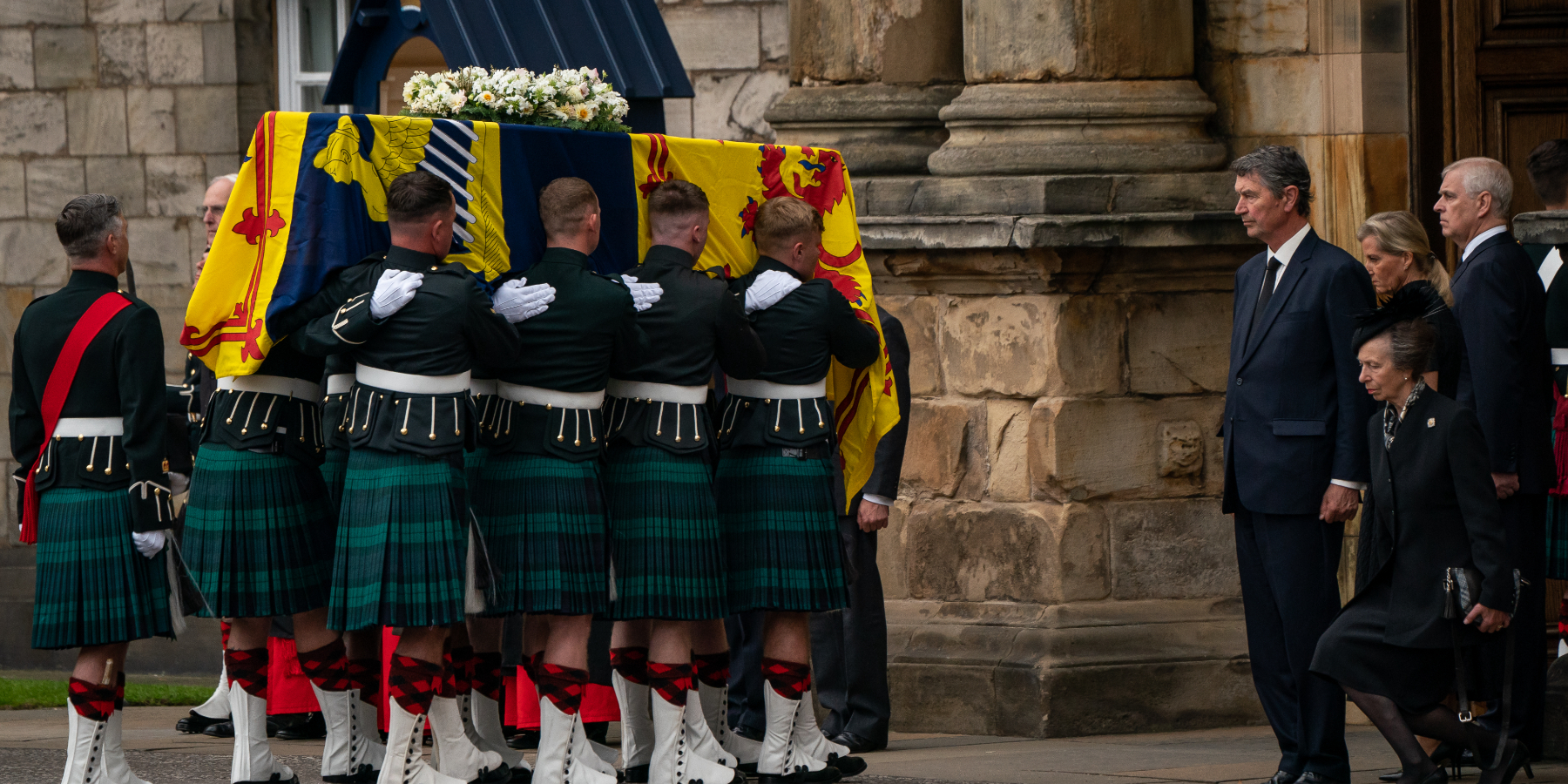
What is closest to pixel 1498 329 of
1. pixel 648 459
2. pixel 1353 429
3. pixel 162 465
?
pixel 1353 429

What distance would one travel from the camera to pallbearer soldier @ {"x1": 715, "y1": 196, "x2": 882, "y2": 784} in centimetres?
722

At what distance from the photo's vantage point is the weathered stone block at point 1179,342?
336 inches

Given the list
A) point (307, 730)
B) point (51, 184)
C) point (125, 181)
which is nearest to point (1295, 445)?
point (307, 730)

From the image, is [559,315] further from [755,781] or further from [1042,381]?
[1042,381]

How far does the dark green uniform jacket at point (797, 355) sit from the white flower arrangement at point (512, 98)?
2.55ft

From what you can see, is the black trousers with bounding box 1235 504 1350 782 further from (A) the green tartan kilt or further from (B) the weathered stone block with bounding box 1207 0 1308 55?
(A) the green tartan kilt

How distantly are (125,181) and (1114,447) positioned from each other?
624 centimetres

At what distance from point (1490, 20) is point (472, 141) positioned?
419 cm

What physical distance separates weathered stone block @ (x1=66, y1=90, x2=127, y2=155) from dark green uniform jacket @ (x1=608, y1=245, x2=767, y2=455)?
6.25 metres

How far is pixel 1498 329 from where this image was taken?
23.9ft

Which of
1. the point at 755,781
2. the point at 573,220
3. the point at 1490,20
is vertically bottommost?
the point at 755,781

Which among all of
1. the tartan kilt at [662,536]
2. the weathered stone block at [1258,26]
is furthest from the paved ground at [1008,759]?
the weathered stone block at [1258,26]

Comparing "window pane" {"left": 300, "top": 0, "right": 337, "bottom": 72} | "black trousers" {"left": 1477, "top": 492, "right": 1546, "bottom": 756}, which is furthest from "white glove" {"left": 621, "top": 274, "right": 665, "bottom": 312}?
"window pane" {"left": 300, "top": 0, "right": 337, "bottom": 72}

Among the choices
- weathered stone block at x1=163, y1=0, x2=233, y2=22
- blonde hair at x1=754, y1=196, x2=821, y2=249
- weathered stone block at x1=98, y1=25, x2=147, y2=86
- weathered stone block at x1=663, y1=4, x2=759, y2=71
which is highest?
weathered stone block at x1=163, y1=0, x2=233, y2=22
